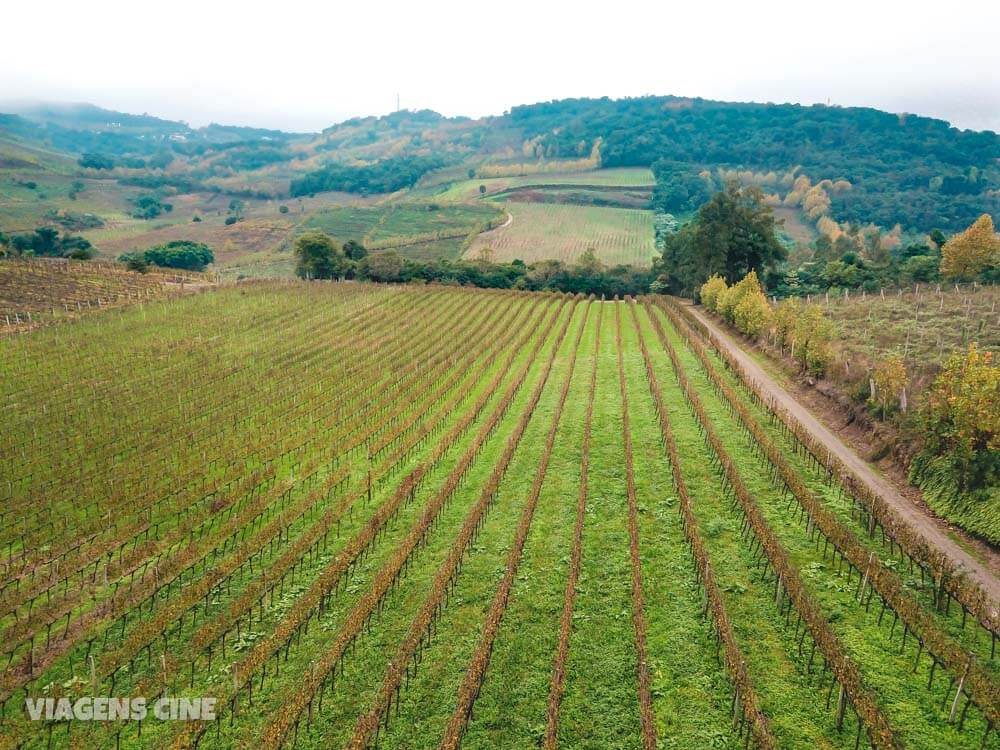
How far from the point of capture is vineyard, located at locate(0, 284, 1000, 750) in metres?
11.2

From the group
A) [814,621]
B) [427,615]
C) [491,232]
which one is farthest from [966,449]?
[491,232]

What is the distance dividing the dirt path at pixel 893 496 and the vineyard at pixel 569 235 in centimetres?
6739

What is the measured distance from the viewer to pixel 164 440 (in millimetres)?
24969

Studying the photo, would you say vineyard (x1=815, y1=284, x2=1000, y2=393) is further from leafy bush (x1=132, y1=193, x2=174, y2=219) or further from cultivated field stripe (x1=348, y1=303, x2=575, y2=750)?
leafy bush (x1=132, y1=193, x2=174, y2=219)

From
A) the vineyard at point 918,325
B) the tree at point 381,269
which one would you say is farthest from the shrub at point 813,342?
the tree at point 381,269

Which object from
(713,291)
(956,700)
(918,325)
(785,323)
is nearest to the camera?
(956,700)

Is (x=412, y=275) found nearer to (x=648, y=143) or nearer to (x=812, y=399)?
(x=812, y=399)

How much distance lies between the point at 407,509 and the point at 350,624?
6253 millimetres

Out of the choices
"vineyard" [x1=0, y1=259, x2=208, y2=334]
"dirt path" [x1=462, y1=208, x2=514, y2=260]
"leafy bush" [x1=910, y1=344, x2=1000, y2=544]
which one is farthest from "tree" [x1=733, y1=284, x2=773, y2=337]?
"dirt path" [x1=462, y1=208, x2=514, y2=260]

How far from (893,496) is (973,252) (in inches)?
1633

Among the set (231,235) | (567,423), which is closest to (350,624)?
(567,423)

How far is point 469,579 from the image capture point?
15.6 m

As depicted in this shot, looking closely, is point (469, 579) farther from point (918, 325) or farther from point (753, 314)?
point (918, 325)

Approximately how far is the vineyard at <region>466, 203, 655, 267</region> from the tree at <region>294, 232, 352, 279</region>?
29096 mm
